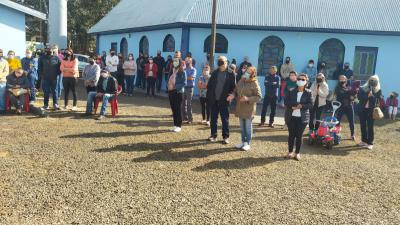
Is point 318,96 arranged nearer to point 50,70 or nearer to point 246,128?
point 246,128

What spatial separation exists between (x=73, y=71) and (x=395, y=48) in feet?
45.5

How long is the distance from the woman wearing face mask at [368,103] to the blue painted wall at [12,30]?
13490 millimetres

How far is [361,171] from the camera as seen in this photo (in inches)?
283

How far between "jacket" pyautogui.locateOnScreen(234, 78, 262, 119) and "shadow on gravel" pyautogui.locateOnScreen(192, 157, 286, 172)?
0.97 m

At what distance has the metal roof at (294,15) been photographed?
16.0m

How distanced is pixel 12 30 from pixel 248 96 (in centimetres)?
1207

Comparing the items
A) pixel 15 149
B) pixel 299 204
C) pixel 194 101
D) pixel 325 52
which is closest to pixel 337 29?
pixel 325 52

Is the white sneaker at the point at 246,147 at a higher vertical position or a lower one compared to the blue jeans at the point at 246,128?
lower

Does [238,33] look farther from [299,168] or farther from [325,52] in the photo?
[299,168]

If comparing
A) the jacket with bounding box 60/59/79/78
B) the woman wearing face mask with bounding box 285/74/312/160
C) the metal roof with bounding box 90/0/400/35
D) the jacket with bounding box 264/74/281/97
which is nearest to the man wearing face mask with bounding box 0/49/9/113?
the jacket with bounding box 60/59/79/78

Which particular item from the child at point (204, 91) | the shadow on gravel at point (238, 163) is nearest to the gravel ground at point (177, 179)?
the shadow on gravel at point (238, 163)

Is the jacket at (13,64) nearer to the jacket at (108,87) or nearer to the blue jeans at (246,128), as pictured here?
the jacket at (108,87)

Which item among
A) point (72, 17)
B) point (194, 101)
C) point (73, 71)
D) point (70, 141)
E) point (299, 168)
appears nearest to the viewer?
point (299, 168)

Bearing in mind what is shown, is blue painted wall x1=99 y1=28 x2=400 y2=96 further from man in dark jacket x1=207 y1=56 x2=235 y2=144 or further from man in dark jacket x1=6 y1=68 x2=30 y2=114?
man in dark jacket x1=207 y1=56 x2=235 y2=144
